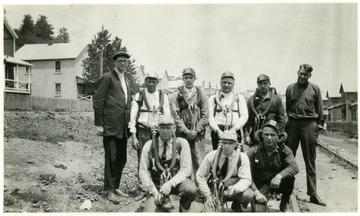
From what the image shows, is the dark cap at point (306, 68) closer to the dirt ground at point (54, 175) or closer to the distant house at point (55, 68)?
the dirt ground at point (54, 175)

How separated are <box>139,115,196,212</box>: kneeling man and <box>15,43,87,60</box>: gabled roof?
2586cm

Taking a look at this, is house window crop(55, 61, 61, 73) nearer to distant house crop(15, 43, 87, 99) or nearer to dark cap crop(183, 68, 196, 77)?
distant house crop(15, 43, 87, 99)

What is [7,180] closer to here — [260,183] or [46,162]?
[46,162]

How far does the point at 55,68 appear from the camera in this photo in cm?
2869

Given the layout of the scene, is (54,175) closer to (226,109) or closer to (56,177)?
(56,177)

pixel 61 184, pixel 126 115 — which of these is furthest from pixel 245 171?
pixel 61 184

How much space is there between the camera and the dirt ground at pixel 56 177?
179 inches

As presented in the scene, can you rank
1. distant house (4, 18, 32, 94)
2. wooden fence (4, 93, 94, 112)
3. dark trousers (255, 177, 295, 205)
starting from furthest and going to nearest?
1. distant house (4, 18, 32, 94)
2. wooden fence (4, 93, 94, 112)
3. dark trousers (255, 177, 295, 205)

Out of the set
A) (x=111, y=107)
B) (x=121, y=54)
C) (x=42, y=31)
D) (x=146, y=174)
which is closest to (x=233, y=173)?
(x=146, y=174)

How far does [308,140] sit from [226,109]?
1310 mm

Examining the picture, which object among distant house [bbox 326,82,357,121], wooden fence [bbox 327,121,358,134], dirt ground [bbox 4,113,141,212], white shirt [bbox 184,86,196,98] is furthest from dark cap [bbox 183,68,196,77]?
distant house [bbox 326,82,357,121]

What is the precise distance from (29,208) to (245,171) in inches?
111

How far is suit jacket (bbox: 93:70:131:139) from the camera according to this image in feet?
15.6

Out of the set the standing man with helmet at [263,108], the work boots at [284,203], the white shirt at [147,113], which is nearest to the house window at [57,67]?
the white shirt at [147,113]
